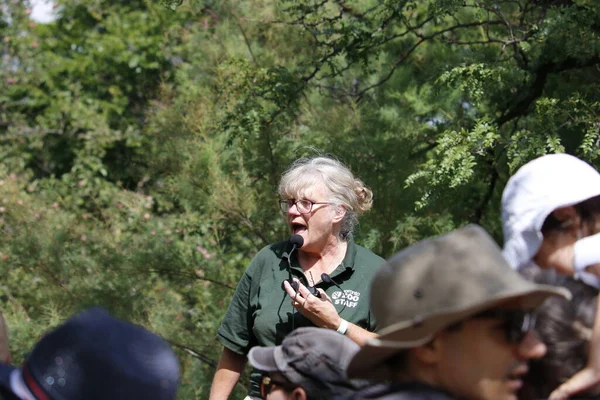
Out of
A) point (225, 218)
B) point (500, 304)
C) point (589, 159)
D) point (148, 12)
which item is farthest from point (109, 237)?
point (500, 304)

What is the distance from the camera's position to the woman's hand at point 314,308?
126 inches

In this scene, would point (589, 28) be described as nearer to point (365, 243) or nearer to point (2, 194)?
point (365, 243)

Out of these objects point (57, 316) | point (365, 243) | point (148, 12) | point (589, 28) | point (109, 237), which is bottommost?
point (57, 316)

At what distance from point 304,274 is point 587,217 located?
1.47m

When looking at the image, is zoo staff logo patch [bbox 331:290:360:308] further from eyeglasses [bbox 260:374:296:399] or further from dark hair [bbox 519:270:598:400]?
dark hair [bbox 519:270:598:400]

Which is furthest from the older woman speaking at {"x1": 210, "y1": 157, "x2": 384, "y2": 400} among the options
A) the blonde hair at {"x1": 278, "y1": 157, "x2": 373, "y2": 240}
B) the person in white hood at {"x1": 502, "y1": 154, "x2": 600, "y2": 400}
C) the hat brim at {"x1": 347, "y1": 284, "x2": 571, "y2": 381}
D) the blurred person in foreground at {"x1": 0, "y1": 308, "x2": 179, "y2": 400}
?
the blurred person in foreground at {"x1": 0, "y1": 308, "x2": 179, "y2": 400}

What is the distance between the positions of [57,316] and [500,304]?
4.93 metres

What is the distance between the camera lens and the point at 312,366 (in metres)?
2.18

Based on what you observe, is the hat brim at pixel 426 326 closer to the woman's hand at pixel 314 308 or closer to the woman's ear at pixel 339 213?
the woman's hand at pixel 314 308

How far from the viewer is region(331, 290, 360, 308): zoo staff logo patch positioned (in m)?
3.40

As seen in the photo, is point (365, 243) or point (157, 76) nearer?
point (365, 243)

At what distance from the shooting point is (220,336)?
3557mm

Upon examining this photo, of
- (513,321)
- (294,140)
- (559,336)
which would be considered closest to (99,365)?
(513,321)

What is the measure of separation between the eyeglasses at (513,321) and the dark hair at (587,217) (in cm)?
42
